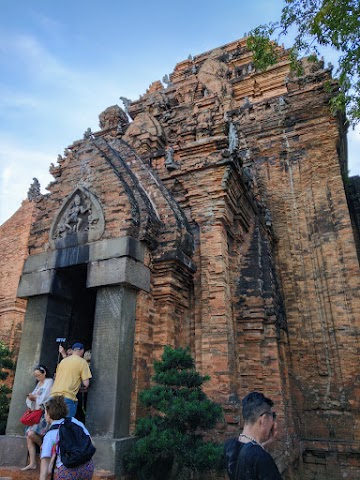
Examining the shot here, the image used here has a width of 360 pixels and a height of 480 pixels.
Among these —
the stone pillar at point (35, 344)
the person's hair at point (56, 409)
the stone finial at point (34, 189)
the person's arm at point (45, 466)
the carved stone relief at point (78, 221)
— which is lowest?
the person's arm at point (45, 466)

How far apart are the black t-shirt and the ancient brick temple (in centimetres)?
334

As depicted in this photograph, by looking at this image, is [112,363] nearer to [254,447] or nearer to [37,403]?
[37,403]

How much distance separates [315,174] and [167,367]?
8.49 metres

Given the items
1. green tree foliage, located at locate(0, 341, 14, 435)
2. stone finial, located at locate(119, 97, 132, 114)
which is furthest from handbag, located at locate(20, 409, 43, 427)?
stone finial, located at locate(119, 97, 132, 114)

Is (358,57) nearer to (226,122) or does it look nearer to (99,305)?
(226,122)

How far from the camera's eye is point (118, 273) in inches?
247

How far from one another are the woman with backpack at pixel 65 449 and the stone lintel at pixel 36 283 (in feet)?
11.0

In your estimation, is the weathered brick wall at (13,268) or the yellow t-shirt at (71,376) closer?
the yellow t-shirt at (71,376)

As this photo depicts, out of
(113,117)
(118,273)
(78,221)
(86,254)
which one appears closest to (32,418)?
(118,273)

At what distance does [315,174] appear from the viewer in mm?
11562

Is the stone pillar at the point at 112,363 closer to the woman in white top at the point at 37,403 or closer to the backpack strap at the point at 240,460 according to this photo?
the woman in white top at the point at 37,403

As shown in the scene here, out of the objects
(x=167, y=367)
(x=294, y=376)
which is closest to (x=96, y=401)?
(x=167, y=367)

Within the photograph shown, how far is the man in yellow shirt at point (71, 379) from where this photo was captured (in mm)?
5355

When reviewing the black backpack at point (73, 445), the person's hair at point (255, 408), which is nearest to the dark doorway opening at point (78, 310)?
the black backpack at point (73, 445)
